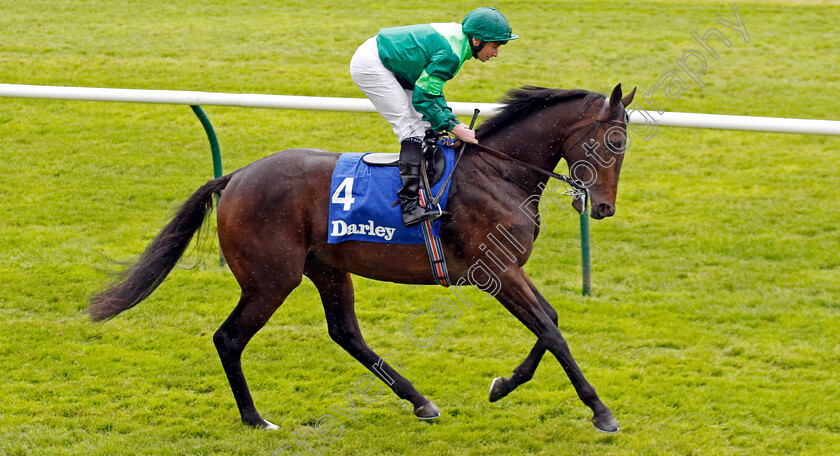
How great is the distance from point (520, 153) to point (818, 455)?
6.24 ft

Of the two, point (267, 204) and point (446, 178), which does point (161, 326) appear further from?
point (446, 178)

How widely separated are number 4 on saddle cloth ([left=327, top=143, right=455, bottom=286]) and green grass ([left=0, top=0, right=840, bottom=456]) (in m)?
0.94

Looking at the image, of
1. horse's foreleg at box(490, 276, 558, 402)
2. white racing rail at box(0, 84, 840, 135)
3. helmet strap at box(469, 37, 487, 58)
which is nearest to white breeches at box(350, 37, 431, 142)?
helmet strap at box(469, 37, 487, 58)

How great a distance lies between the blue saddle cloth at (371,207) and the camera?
4344 millimetres

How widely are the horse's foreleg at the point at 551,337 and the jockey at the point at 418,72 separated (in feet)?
1.67

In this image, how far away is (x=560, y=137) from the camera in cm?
431

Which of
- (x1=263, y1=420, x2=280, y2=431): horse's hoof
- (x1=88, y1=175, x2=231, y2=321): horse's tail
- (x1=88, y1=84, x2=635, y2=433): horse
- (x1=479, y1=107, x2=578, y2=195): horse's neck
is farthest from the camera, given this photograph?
(x1=88, y1=175, x2=231, y2=321): horse's tail

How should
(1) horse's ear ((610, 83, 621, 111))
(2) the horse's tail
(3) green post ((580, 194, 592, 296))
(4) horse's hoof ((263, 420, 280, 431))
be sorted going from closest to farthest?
(1) horse's ear ((610, 83, 621, 111)), (4) horse's hoof ((263, 420, 280, 431)), (2) the horse's tail, (3) green post ((580, 194, 592, 296))

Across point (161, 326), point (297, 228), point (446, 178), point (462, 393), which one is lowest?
point (161, 326)

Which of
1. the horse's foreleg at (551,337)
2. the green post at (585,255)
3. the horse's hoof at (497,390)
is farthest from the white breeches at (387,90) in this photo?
the green post at (585,255)

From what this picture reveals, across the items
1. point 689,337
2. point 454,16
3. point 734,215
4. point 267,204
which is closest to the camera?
point 267,204

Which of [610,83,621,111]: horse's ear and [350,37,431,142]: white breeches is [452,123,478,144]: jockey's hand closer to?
[350,37,431,142]: white breeches

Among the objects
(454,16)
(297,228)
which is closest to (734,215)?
(297,228)

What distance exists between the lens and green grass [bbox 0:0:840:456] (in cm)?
454
